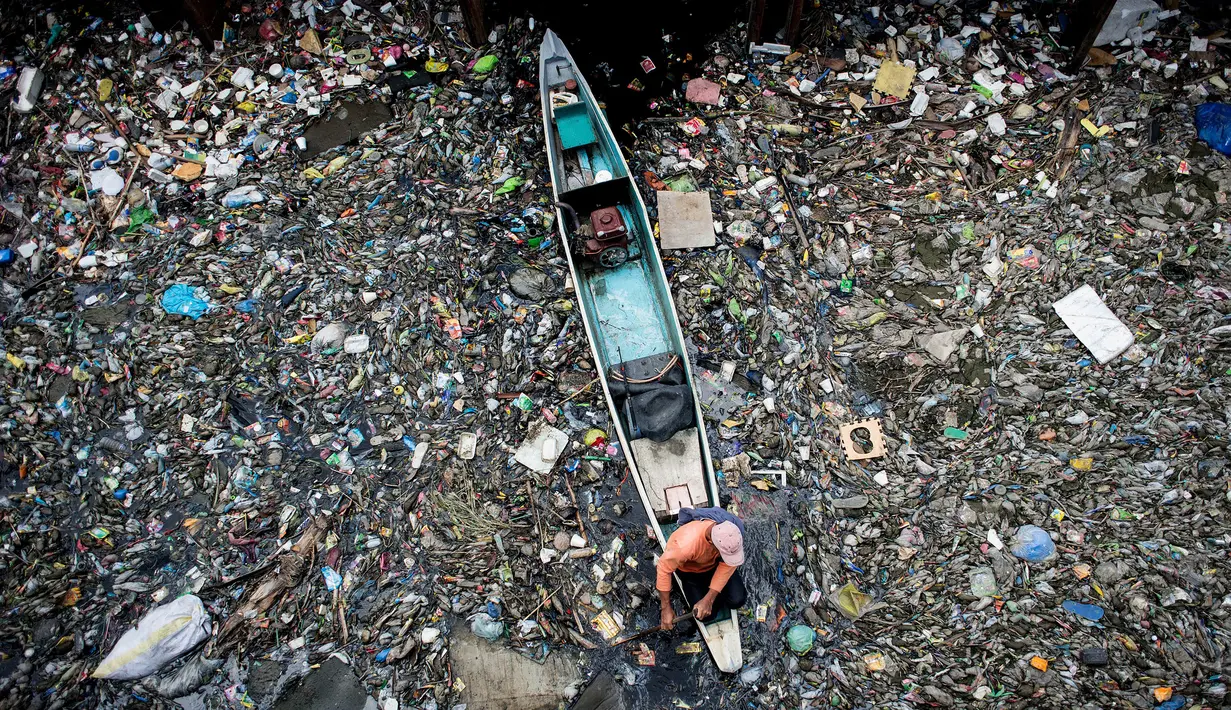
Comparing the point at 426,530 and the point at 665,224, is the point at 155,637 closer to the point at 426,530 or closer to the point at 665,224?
the point at 426,530

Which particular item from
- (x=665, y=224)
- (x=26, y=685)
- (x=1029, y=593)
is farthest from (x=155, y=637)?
(x=1029, y=593)

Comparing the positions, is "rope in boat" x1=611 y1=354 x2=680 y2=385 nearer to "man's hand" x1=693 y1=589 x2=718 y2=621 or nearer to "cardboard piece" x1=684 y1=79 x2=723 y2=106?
"man's hand" x1=693 y1=589 x2=718 y2=621

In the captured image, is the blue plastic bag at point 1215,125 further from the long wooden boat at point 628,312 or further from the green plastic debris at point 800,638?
the green plastic debris at point 800,638

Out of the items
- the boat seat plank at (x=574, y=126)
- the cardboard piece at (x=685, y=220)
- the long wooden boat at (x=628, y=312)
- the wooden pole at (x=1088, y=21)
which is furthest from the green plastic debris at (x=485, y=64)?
the wooden pole at (x=1088, y=21)

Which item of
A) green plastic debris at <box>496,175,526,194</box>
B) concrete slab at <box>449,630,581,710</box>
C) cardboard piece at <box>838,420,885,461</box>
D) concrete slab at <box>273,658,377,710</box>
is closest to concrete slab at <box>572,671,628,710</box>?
concrete slab at <box>449,630,581,710</box>

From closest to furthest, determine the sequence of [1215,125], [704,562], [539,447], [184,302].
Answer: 1. [704,562]
2. [539,447]
3. [184,302]
4. [1215,125]

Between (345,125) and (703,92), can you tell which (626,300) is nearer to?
(703,92)

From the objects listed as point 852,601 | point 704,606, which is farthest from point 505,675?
point 852,601
